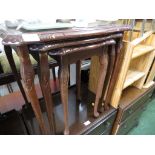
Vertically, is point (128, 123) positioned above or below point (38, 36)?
below

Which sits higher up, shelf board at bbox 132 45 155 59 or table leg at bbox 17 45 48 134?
table leg at bbox 17 45 48 134

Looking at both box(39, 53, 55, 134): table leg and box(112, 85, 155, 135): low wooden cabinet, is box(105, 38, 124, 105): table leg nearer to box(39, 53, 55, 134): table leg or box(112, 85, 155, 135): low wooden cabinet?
box(112, 85, 155, 135): low wooden cabinet

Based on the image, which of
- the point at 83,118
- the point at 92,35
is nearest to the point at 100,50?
the point at 92,35

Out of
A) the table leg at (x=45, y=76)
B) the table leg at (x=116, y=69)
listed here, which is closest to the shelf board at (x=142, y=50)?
the table leg at (x=116, y=69)

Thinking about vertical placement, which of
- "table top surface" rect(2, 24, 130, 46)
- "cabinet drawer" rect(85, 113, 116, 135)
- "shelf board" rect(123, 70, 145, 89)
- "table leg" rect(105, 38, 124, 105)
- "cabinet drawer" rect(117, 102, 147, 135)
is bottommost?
"cabinet drawer" rect(117, 102, 147, 135)

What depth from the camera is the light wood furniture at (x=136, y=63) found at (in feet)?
2.67

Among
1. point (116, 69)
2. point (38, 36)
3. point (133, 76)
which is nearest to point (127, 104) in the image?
point (133, 76)

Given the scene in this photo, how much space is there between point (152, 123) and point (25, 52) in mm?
1619

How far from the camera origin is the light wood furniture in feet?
2.67

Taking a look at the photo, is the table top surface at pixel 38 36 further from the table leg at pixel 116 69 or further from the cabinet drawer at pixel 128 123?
the cabinet drawer at pixel 128 123

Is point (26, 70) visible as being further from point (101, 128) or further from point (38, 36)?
point (101, 128)

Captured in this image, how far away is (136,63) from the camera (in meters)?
1.25

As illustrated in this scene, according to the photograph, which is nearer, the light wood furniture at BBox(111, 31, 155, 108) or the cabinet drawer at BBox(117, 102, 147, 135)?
the light wood furniture at BBox(111, 31, 155, 108)

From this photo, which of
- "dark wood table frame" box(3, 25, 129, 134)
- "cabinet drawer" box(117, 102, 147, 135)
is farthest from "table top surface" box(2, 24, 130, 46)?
"cabinet drawer" box(117, 102, 147, 135)
